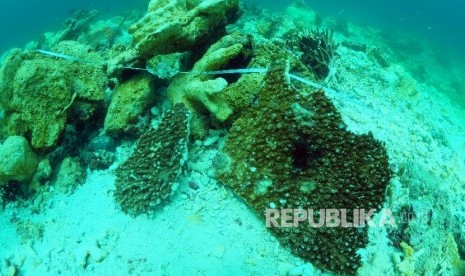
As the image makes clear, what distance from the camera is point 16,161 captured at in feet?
14.6

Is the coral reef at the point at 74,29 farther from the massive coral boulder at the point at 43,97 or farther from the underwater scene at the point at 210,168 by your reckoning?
the massive coral boulder at the point at 43,97

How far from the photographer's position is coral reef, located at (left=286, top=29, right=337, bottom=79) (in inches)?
231

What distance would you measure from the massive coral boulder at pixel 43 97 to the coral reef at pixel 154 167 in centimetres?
128

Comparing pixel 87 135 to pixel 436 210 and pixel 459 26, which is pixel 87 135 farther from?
pixel 459 26

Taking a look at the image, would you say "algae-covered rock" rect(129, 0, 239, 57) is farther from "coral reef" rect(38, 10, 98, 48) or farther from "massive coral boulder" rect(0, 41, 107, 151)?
"coral reef" rect(38, 10, 98, 48)

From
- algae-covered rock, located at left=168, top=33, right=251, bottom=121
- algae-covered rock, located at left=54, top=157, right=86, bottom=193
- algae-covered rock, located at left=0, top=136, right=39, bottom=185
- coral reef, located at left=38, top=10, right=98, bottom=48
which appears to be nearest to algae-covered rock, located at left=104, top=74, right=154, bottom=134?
algae-covered rock, located at left=168, top=33, right=251, bottom=121

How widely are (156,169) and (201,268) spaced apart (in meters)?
1.27

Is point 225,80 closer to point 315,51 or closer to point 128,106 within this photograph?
point 128,106

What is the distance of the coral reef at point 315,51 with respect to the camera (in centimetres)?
587

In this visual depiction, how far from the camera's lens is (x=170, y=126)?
4234 millimetres

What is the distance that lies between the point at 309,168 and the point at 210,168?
1224 mm

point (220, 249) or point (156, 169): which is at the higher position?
point (156, 169)

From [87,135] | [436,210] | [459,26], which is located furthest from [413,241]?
[459,26]

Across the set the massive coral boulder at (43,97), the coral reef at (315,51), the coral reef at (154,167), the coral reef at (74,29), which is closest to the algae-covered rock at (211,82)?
the coral reef at (154,167)
